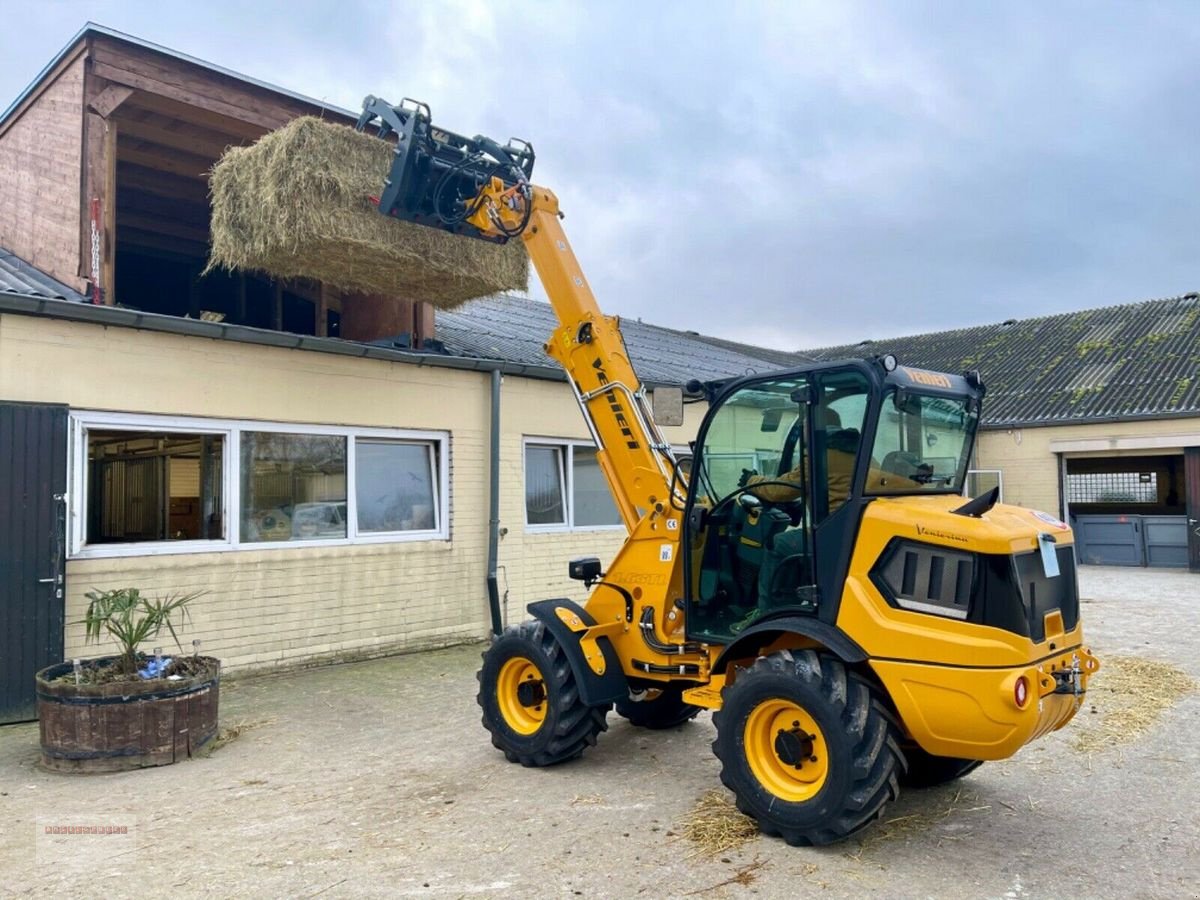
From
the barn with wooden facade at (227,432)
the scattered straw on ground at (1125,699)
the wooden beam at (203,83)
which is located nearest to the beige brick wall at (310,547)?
the barn with wooden facade at (227,432)

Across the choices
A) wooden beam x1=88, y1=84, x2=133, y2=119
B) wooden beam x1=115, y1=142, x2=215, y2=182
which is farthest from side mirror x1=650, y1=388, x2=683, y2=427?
wooden beam x1=115, y1=142, x2=215, y2=182

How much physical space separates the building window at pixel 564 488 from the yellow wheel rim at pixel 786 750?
18.8 feet

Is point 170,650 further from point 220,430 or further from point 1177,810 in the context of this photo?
point 1177,810

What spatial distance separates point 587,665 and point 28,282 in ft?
18.7

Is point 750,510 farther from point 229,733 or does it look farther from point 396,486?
point 396,486

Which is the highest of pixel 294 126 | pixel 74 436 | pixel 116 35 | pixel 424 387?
pixel 116 35

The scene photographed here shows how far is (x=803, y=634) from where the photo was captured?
417 cm

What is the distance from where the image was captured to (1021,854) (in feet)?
13.3

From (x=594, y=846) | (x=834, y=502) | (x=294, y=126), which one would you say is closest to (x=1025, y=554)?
(x=834, y=502)

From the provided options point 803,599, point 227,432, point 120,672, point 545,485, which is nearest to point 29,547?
point 120,672

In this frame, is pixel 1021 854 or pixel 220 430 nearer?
pixel 1021 854

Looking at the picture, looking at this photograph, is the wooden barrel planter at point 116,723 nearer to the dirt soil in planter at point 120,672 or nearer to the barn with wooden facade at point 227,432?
the dirt soil in planter at point 120,672

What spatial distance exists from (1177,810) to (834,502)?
242 cm

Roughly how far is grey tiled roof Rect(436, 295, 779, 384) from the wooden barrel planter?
495 centimetres
